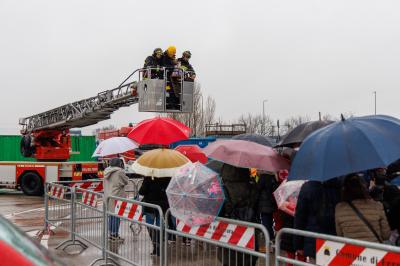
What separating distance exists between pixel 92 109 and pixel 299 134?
1276cm

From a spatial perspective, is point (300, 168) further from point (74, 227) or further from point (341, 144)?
point (74, 227)

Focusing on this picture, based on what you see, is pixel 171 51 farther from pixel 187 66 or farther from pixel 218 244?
pixel 218 244

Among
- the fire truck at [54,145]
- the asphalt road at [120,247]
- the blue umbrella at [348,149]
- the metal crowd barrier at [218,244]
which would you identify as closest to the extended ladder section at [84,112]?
the fire truck at [54,145]

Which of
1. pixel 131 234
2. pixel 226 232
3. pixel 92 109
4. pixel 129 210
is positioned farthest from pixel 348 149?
pixel 92 109

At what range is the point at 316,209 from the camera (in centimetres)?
500

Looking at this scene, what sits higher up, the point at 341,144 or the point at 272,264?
the point at 341,144

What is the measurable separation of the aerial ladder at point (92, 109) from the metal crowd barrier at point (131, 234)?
6.02 metres

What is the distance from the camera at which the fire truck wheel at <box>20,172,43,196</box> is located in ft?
67.1

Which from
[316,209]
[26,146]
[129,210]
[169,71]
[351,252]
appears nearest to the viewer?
[351,252]

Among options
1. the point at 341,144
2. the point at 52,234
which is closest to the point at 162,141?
the point at 52,234

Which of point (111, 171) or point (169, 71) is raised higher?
point (169, 71)

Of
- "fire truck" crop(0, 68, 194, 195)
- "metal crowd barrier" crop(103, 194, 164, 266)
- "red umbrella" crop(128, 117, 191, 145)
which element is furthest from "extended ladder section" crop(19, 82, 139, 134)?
"metal crowd barrier" crop(103, 194, 164, 266)

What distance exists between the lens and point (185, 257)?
619 centimetres

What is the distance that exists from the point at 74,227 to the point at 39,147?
12.3 m
